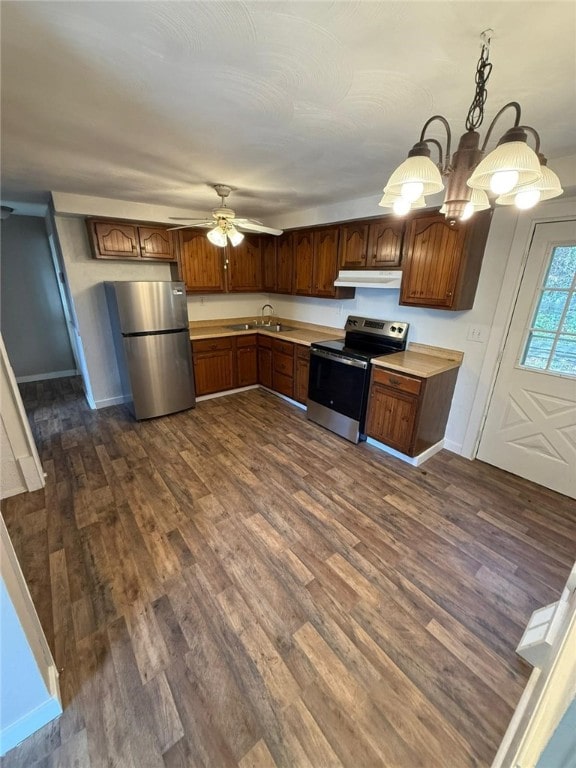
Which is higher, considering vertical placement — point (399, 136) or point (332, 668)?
point (399, 136)

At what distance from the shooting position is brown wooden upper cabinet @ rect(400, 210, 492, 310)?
8.01 ft

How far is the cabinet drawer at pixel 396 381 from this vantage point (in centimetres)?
259

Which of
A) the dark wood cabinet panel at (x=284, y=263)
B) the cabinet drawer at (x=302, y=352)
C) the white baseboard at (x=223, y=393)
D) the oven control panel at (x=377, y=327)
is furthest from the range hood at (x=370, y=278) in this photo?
the white baseboard at (x=223, y=393)

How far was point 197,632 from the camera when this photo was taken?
4.88ft

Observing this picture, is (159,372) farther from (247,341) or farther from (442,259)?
(442,259)

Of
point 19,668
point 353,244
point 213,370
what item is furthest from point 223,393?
point 19,668

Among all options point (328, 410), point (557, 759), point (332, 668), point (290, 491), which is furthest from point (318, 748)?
point (328, 410)

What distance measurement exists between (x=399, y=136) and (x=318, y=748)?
2.86m

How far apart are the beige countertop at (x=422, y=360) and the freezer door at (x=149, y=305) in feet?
7.51

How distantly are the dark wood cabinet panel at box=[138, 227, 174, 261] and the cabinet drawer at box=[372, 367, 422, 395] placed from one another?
9.56 ft

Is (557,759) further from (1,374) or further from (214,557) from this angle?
(1,374)

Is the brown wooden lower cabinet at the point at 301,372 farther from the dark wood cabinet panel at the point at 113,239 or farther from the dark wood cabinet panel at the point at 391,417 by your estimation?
the dark wood cabinet panel at the point at 113,239

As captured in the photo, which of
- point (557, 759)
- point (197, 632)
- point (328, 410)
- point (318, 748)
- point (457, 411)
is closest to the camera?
point (557, 759)

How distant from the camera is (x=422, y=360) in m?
2.89
